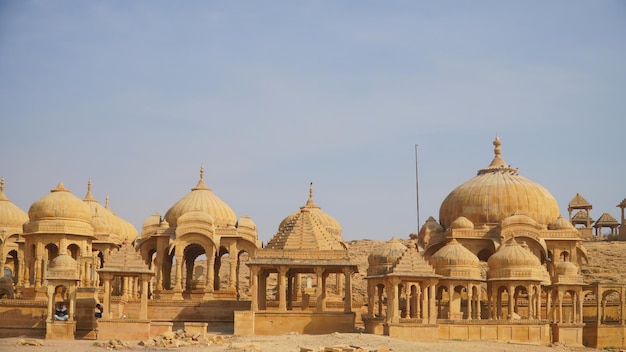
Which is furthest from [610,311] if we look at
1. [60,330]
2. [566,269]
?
[60,330]

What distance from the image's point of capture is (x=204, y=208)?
49438mm

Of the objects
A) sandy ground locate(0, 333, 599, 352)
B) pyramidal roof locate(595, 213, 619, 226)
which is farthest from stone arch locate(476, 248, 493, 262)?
pyramidal roof locate(595, 213, 619, 226)

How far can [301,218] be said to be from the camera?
1650 inches

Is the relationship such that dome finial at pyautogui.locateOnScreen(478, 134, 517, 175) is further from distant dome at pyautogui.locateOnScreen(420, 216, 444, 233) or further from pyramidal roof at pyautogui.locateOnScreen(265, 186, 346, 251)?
pyramidal roof at pyautogui.locateOnScreen(265, 186, 346, 251)

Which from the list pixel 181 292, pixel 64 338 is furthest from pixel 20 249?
pixel 64 338

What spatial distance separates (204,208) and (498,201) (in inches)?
594

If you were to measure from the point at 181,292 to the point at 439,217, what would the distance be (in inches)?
685

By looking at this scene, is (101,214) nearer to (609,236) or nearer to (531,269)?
(531,269)

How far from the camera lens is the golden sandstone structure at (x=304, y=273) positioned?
129 feet

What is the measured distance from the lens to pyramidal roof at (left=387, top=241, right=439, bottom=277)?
3866cm

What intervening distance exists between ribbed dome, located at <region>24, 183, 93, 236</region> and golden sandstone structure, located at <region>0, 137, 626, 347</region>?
0.19 feet

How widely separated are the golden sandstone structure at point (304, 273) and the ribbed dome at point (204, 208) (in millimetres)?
77

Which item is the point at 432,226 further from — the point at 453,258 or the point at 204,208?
the point at 204,208

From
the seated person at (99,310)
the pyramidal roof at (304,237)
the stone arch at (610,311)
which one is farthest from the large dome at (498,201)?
the seated person at (99,310)
